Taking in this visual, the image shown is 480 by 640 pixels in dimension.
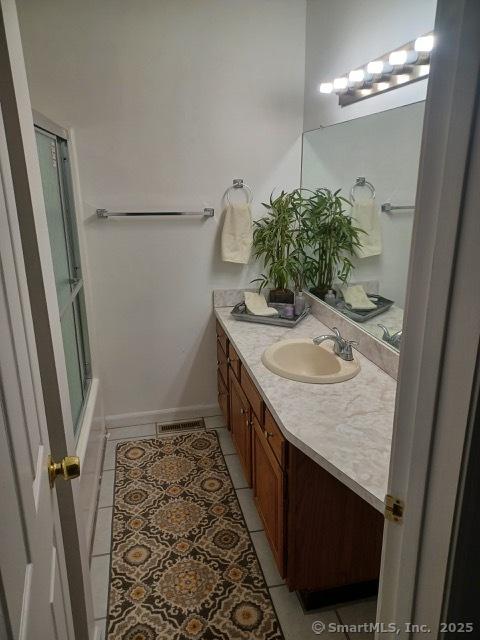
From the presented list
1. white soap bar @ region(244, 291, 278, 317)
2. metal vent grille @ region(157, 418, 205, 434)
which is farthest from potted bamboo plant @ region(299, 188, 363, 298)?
metal vent grille @ region(157, 418, 205, 434)

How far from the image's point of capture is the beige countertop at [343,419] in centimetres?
124

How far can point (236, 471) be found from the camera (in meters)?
2.46

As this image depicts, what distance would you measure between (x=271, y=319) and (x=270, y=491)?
1.03 m

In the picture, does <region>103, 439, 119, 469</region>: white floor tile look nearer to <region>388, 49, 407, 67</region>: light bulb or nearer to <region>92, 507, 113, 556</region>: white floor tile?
<region>92, 507, 113, 556</region>: white floor tile

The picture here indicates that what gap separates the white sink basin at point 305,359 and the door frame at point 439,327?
3.71 feet

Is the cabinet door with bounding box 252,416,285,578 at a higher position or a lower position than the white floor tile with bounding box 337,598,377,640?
higher

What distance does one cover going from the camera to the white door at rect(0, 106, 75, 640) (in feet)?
2.10

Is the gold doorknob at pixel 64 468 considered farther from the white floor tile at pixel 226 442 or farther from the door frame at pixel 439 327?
the white floor tile at pixel 226 442

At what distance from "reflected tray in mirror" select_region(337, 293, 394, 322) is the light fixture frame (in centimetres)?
88

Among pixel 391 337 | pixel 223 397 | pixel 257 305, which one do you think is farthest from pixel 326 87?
A: pixel 223 397

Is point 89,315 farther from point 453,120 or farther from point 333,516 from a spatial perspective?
point 453,120

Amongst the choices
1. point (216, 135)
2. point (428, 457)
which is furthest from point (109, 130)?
point (428, 457)

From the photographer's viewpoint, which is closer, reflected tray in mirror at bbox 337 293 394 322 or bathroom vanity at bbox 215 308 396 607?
bathroom vanity at bbox 215 308 396 607

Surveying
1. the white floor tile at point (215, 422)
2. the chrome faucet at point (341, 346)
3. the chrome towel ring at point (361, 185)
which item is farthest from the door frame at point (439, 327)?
the white floor tile at point (215, 422)
